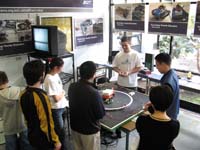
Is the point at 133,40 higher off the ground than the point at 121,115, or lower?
higher

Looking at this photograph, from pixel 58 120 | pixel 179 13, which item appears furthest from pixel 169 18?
pixel 58 120

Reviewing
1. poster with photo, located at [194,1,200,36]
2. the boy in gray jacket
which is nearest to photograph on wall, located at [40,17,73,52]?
the boy in gray jacket

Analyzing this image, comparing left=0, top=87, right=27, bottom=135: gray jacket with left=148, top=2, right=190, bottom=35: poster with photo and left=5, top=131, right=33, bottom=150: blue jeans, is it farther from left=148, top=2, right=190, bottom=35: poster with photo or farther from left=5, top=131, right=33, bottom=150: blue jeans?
left=148, top=2, right=190, bottom=35: poster with photo

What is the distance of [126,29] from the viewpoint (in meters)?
4.70

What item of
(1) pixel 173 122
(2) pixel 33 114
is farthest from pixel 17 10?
(1) pixel 173 122

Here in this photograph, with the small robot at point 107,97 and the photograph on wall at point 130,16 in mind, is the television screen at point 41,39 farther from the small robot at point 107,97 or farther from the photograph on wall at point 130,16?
the photograph on wall at point 130,16

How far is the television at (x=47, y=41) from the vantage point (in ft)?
10.9

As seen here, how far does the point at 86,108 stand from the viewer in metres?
2.03

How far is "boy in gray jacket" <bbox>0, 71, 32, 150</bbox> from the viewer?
2.29 m

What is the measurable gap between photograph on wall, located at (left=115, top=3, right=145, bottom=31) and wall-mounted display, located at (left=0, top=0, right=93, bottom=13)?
26.1 inches

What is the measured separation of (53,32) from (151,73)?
6.34 ft

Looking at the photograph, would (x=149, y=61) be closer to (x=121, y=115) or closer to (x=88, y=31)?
(x=88, y=31)

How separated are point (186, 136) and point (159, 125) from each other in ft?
7.32

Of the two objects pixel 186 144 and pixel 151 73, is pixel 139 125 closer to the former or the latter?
pixel 186 144
